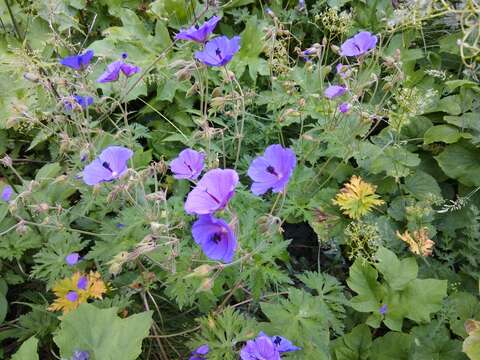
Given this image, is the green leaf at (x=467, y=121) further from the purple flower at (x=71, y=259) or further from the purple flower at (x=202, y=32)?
the purple flower at (x=71, y=259)

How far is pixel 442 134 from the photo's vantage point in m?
2.03

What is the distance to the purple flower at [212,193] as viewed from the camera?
100 centimetres

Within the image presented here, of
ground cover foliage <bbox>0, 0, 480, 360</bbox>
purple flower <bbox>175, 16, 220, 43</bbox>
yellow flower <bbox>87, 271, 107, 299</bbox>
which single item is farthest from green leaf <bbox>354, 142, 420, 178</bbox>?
yellow flower <bbox>87, 271, 107, 299</bbox>

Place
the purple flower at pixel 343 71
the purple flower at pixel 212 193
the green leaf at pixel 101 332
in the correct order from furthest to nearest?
1. the purple flower at pixel 343 71
2. the green leaf at pixel 101 332
3. the purple flower at pixel 212 193

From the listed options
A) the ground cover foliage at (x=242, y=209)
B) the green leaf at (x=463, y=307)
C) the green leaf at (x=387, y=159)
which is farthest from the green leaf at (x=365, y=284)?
the green leaf at (x=387, y=159)

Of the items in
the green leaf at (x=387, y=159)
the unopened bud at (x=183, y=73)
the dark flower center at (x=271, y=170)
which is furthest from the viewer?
the green leaf at (x=387, y=159)

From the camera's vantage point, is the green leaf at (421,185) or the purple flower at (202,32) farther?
the green leaf at (421,185)

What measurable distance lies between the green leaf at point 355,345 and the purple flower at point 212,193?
84 cm

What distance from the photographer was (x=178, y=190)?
201 centimetres

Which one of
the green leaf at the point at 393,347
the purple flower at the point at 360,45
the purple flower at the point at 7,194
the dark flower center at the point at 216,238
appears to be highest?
the purple flower at the point at 360,45

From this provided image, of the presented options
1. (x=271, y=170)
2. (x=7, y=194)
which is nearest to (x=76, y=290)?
(x=7, y=194)

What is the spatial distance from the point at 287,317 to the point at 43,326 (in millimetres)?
894

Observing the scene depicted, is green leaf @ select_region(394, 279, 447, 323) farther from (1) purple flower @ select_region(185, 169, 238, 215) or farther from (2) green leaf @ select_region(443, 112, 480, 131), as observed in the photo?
(1) purple flower @ select_region(185, 169, 238, 215)

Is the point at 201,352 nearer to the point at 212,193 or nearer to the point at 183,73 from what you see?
the point at 212,193
